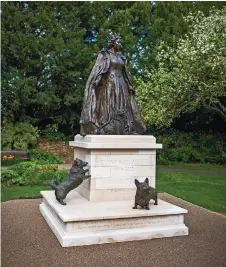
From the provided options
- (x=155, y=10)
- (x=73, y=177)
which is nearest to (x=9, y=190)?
(x=73, y=177)

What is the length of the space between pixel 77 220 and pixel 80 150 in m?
2.70

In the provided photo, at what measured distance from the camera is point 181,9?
24.1m

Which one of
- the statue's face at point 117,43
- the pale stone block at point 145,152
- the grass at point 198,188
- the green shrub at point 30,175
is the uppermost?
the statue's face at point 117,43

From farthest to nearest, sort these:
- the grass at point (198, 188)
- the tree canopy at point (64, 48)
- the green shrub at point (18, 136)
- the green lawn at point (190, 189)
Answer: the tree canopy at point (64, 48) → the green shrub at point (18, 136) → the green lawn at point (190, 189) → the grass at point (198, 188)

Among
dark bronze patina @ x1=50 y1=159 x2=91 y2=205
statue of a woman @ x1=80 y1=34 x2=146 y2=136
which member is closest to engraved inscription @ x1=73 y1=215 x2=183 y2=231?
A: dark bronze patina @ x1=50 y1=159 x2=91 y2=205

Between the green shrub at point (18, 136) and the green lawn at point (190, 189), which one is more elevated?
the green shrub at point (18, 136)

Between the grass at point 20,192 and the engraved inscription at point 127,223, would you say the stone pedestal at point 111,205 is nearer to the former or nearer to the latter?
the engraved inscription at point 127,223

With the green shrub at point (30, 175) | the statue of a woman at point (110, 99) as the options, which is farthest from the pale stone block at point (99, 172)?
the green shrub at point (30, 175)

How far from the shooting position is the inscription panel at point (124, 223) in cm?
597

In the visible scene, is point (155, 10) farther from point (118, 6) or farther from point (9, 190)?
point (9, 190)

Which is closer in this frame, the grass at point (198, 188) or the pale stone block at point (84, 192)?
the pale stone block at point (84, 192)

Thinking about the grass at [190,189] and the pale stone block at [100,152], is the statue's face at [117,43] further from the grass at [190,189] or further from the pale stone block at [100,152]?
the grass at [190,189]

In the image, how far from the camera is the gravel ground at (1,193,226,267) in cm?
514

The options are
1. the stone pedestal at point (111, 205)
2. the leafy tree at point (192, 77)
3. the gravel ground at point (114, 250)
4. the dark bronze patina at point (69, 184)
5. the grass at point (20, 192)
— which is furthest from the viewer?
the leafy tree at point (192, 77)
